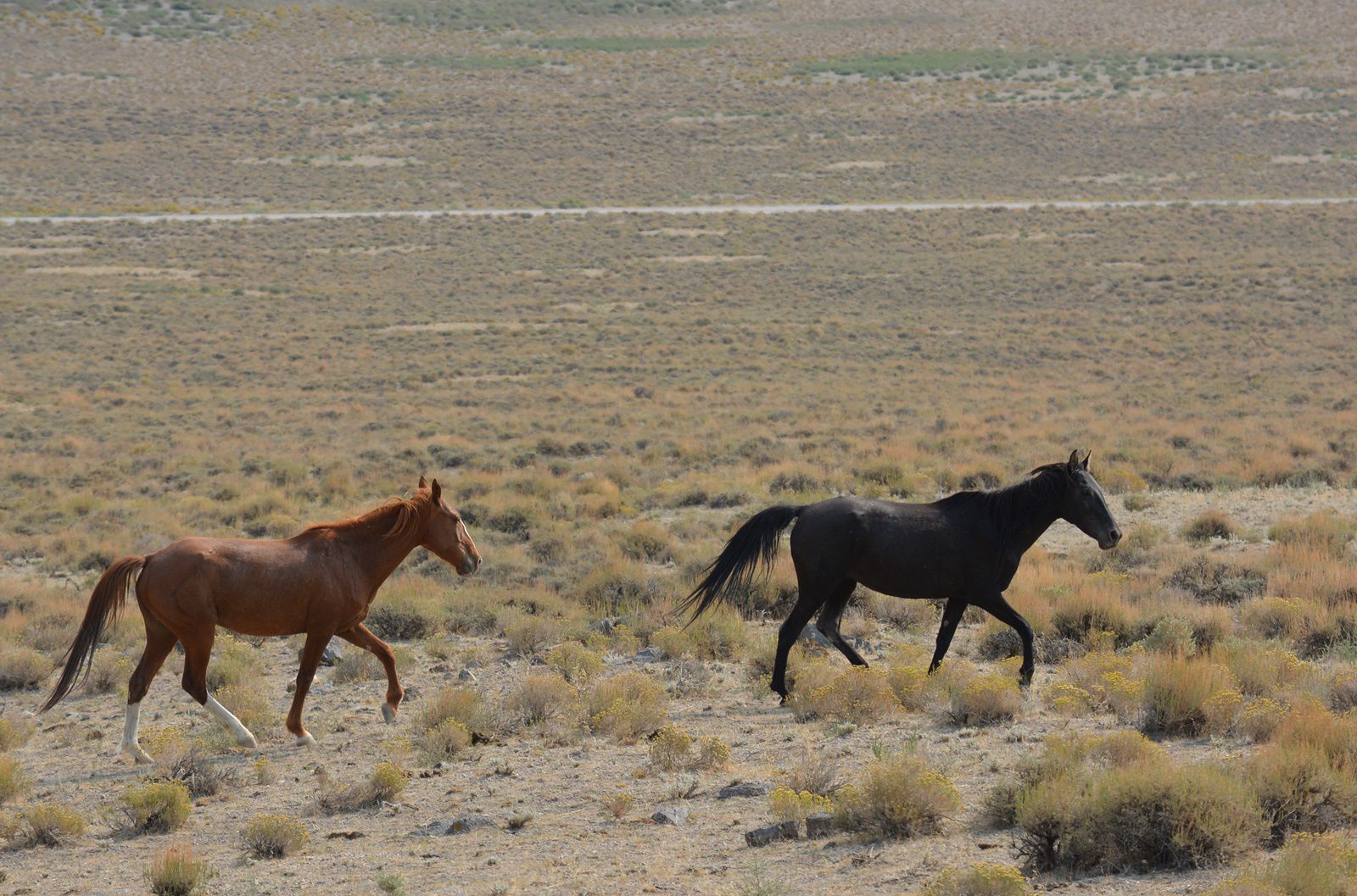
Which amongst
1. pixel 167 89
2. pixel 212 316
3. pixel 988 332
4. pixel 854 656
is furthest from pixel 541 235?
pixel 854 656

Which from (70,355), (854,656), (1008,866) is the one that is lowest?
(70,355)

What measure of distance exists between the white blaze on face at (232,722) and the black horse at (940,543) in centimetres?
310

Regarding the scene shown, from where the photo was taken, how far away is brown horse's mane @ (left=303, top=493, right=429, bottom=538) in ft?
30.5

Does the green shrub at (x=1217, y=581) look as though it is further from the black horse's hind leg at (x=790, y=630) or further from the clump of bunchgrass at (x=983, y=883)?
the clump of bunchgrass at (x=983, y=883)

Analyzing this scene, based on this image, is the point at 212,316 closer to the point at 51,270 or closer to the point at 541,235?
the point at 51,270

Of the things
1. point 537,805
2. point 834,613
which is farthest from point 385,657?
point 834,613

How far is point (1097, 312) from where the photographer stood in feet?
150

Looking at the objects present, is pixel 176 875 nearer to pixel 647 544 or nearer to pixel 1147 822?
pixel 1147 822

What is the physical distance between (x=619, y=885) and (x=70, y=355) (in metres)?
37.5

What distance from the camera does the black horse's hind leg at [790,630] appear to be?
9.71m

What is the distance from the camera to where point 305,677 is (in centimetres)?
901

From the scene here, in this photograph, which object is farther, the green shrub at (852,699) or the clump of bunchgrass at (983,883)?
the green shrub at (852,699)

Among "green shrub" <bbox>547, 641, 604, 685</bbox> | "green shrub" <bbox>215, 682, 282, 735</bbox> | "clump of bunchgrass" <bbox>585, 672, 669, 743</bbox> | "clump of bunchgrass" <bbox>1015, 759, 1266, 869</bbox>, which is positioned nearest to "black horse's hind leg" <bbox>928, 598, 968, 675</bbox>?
"clump of bunchgrass" <bbox>585, 672, 669, 743</bbox>

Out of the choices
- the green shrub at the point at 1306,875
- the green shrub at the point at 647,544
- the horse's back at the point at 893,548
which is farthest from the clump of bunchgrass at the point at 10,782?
the green shrub at the point at 647,544
